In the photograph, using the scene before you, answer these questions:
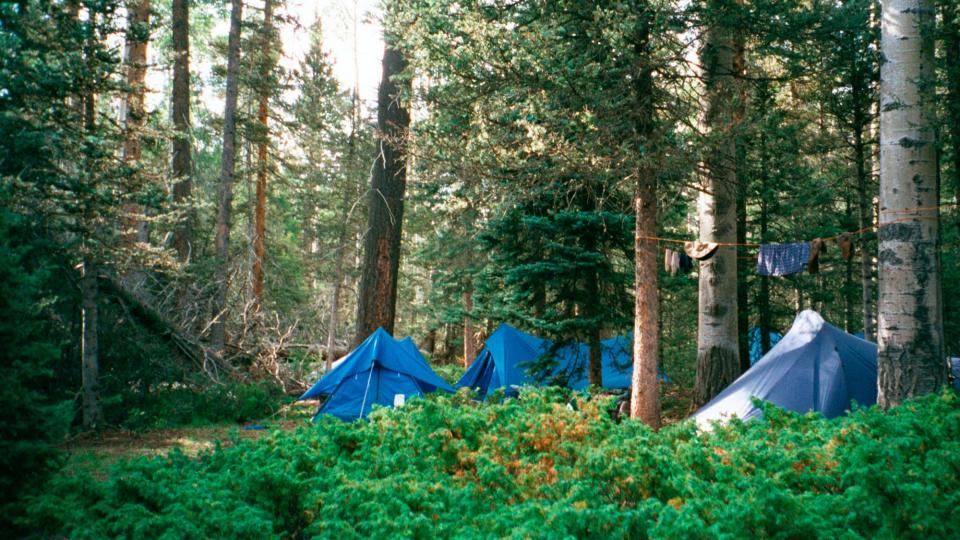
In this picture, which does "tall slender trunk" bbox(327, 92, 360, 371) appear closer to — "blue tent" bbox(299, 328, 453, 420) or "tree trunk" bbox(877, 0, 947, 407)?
"blue tent" bbox(299, 328, 453, 420)

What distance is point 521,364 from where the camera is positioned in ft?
38.5

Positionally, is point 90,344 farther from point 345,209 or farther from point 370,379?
point 345,209

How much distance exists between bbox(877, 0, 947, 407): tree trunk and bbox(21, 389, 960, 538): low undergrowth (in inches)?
42.1

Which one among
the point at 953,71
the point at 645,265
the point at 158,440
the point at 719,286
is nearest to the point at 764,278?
the point at 719,286

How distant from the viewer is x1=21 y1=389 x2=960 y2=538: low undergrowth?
3480 millimetres

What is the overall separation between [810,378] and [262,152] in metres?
15.6

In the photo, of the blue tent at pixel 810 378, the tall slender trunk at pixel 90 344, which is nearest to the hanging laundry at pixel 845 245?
the blue tent at pixel 810 378

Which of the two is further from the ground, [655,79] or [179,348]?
[655,79]

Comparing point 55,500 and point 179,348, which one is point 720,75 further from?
point 179,348

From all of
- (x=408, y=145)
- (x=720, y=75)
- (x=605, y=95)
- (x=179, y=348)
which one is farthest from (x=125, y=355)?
(x=720, y=75)

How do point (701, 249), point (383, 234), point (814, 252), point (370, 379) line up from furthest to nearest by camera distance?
point (383, 234), point (370, 379), point (701, 249), point (814, 252)

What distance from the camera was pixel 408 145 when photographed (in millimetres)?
10117

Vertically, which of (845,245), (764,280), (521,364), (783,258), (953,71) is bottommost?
(521,364)

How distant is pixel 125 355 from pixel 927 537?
9622 mm
